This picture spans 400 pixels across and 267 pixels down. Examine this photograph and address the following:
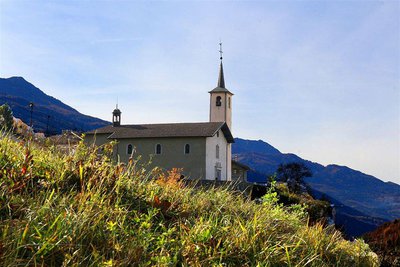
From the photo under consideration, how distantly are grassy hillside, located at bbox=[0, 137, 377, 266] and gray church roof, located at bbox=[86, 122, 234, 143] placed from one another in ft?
125

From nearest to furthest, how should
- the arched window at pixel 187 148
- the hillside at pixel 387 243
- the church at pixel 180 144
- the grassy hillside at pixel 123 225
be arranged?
the grassy hillside at pixel 123 225 < the hillside at pixel 387 243 < the church at pixel 180 144 < the arched window at pixel 187 148

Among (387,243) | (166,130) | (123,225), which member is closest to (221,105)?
(166,130)

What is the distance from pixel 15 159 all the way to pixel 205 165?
38.5 metres

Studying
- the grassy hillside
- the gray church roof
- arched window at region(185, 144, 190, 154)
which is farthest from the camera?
the gray church roof

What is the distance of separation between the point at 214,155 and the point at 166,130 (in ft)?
17.3

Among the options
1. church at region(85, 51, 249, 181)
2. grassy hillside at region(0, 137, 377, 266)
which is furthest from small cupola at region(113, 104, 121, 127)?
grassy hillside at region(0, 137, 377, 266)

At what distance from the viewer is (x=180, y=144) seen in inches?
1770

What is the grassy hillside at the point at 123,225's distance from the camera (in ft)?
11.5

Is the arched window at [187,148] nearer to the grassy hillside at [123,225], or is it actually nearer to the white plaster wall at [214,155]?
the white plaster wall at [214,155]

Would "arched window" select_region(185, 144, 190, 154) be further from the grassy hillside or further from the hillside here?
the grassy hillside

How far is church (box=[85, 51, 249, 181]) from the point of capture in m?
44.0

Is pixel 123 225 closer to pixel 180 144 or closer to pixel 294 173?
pixel 180 144

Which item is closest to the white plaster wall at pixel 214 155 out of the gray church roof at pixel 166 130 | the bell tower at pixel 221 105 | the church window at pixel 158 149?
the gray church roof at pixel 166 130

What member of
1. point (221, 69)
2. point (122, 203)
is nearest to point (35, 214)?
point (122, 203)
